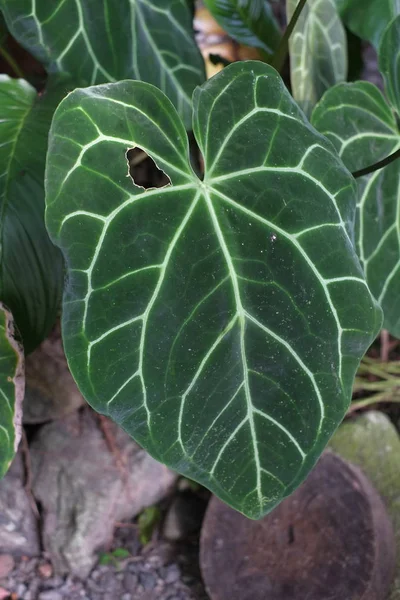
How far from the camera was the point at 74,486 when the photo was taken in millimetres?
1413

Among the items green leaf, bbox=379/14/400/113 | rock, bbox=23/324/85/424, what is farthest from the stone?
green leaf, bbox=379/14/400/113

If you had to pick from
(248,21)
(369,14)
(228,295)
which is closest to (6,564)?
(228,295)

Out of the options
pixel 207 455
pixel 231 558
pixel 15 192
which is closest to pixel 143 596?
pixel 231 558

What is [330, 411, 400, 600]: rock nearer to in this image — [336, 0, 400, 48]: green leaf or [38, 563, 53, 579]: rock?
[38, 563, 53, 579]: rock

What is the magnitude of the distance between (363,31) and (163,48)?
0.36m

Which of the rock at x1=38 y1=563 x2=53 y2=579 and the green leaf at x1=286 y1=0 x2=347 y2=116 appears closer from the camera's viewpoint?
the green leaf at x1=286 y1=0 x2=347 y2=116

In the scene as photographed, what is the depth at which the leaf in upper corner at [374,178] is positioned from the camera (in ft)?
3.12

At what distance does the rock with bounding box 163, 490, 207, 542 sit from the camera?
1.49 metres

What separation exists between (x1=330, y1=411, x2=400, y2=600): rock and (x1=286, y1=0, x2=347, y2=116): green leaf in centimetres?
79

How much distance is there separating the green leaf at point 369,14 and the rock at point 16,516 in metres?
1.15

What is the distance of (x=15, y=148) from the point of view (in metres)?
0.90

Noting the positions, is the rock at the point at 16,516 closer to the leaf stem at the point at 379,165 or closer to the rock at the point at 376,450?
the rock at the point at 376,450

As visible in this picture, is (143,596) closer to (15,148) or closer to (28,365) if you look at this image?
(28,365)

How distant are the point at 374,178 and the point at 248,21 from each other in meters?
0.33
